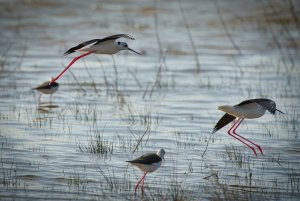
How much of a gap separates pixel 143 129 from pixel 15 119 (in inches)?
72.7

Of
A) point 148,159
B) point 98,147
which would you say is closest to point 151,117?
point 98,147

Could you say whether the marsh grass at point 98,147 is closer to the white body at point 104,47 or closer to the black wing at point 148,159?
the white body at point 104,47

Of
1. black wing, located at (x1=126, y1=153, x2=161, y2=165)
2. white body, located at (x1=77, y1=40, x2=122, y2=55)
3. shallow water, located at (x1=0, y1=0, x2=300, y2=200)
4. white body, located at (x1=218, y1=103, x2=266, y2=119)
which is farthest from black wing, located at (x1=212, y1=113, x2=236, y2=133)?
black wing, located at (x1=126, y1=153, x2=161, y2=165)

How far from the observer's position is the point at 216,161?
782 cm

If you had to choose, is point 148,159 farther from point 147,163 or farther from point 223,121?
point 223,121

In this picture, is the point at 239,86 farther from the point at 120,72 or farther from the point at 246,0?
the point at 246,0

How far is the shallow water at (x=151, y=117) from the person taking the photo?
269 inches

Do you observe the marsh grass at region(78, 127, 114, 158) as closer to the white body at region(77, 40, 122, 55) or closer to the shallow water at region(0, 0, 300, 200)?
the shallow water at region(0, 0, 300, 200)

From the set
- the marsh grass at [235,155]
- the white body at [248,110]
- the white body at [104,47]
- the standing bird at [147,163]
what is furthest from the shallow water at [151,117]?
the white body at [104,47]

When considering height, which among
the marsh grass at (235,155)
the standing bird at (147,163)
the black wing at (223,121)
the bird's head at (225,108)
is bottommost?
the standing bird at (147,163)

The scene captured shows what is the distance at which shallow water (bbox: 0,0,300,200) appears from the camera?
683 cm

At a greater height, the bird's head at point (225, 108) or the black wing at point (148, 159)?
the bird's head at point (225, 108)

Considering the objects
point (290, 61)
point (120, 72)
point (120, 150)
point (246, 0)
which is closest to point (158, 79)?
point (120, 72)

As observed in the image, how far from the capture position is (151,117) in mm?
10141
